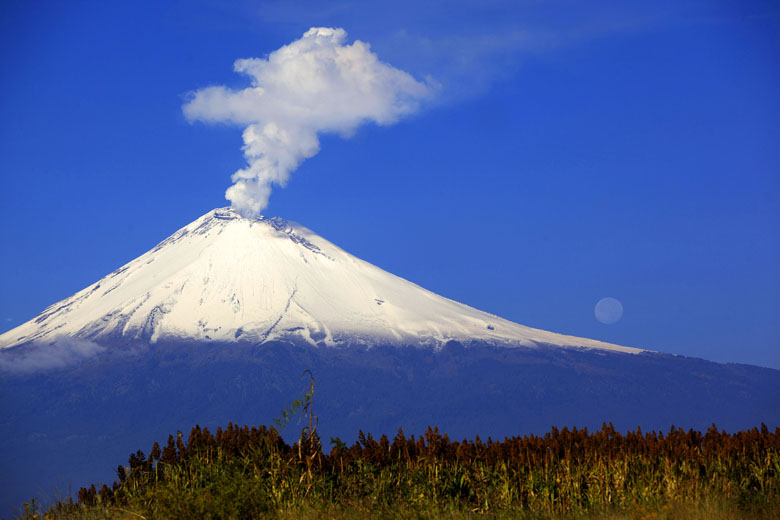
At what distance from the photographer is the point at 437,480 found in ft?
45.1

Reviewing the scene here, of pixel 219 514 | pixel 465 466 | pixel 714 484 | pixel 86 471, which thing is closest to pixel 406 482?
pixel 465 466

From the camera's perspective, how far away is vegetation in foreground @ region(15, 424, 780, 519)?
38.7ft

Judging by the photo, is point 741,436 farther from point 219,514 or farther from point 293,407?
point 219,514

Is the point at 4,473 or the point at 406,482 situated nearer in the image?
the point at 406,482

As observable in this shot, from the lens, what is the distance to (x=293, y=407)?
12.0 meters

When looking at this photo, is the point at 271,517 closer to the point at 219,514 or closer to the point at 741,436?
the point at 219,514

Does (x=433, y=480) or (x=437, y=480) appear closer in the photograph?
(x=433, y=480)

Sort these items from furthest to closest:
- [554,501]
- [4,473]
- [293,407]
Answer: [4,473] < [554,501] < [293,407]

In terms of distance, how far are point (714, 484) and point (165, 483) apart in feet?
35.3

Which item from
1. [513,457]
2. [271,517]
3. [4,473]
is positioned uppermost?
[513,457]

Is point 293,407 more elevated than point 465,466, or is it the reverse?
point 293,407

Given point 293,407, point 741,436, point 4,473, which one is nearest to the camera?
point 293,407

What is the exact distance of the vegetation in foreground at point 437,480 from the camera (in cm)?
1180

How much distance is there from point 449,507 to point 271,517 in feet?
10.1
